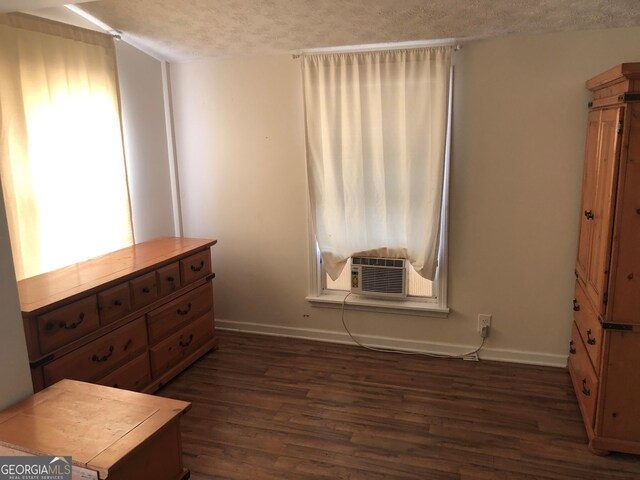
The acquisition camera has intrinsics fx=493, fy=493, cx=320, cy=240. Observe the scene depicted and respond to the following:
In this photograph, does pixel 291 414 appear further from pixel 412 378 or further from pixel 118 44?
pixel 118 44

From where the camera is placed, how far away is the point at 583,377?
2.61m

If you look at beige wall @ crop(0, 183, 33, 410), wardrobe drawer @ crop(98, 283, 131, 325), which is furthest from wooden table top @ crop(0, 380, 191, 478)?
wardrobe drawer @ crop(98, 283, 131, 325)

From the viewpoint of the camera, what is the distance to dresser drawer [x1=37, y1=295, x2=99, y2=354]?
85.6 inches

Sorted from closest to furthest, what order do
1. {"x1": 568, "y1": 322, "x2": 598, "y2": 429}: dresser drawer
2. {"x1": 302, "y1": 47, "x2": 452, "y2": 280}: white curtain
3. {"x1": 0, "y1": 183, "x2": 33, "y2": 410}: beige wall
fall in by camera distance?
{"x1": 0, "y1": 183, "x2": 33, "y2": 410}: beige wall
{"x1": 568, "y1": 322, "x2": 598, "y2": 429}: dresser drawer
{"x1": 302, "y1": 47, "x2": 452, "y2": 280}: white curtain

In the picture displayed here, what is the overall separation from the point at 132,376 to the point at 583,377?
2451mm

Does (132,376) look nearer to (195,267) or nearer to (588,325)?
(195,267)

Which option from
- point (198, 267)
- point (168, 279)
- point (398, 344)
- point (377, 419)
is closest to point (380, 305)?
point (398, 344)

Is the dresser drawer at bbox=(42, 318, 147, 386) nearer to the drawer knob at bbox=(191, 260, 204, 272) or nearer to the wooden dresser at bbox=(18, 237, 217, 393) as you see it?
the wooden dresser at bbox=(18, 237, 217, 393)

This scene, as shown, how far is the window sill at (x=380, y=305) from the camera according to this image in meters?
3.42

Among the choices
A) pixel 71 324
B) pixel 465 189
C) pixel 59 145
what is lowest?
pixel 71 324

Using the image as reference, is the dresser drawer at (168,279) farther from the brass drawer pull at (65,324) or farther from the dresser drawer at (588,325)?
the dresser drawer at (588,325)

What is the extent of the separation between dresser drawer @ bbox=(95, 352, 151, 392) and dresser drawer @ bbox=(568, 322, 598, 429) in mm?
2381

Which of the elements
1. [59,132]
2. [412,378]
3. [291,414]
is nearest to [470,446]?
[412,378]

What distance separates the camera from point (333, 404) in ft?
9.34
